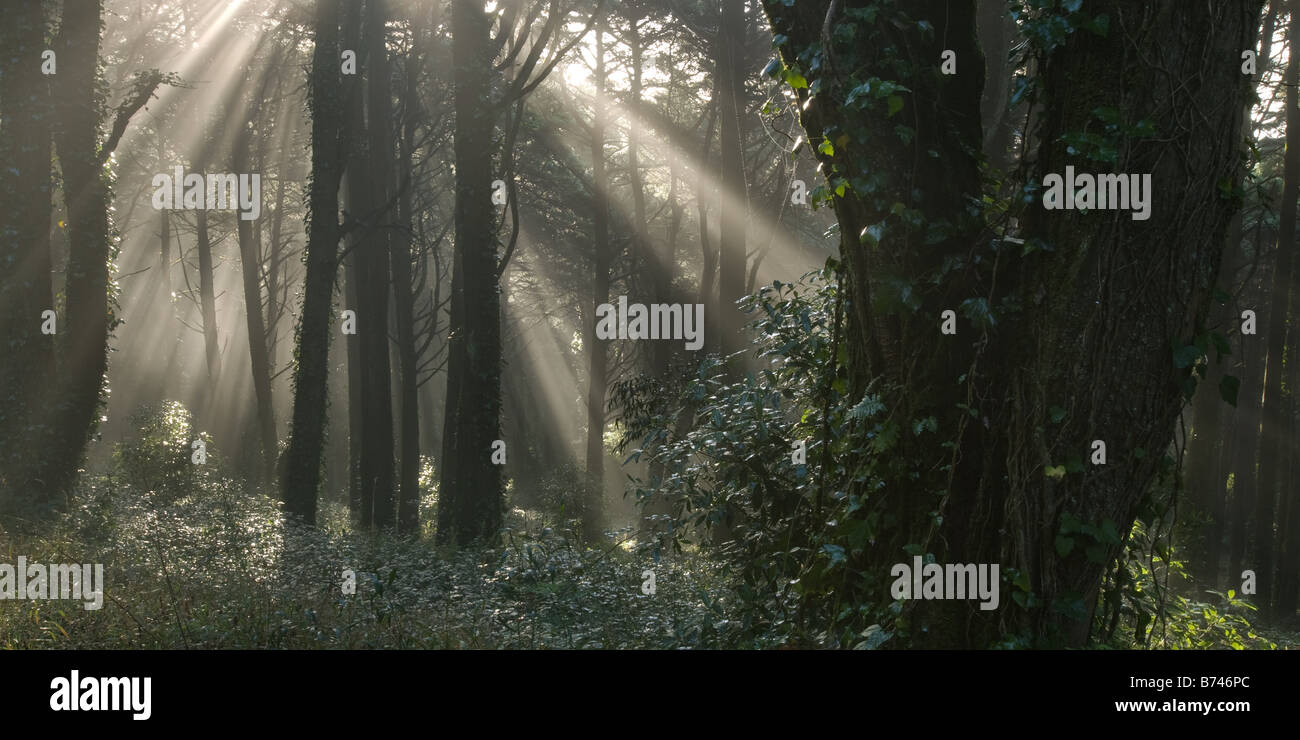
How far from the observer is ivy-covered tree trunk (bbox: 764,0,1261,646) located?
4.64 metres

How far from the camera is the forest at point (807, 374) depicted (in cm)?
469

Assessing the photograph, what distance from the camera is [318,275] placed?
16.7 metres

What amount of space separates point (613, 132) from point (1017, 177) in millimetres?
28031

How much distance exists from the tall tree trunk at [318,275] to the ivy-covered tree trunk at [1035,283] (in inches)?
507

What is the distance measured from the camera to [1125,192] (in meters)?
4.62

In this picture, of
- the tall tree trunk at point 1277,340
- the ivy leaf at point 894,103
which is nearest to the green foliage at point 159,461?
the ivy leaf at point 894,103

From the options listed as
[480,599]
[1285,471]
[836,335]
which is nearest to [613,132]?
[1285,471]

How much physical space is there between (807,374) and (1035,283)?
8.99 feet

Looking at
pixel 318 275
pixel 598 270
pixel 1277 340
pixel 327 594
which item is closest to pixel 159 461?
pixel 318 275

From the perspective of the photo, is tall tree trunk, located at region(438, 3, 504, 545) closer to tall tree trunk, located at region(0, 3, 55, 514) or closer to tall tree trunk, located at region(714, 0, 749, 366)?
tall tree trunk, located at region(0, 3, 55, 514)

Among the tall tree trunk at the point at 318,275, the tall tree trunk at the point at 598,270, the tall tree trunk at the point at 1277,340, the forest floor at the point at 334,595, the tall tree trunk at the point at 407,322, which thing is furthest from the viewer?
the tall tree trunk at the point at 598,270

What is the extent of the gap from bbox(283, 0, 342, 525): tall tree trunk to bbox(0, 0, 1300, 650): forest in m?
0.06

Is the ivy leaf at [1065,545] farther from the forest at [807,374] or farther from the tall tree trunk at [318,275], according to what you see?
the tall tree trunk at [318,275]
